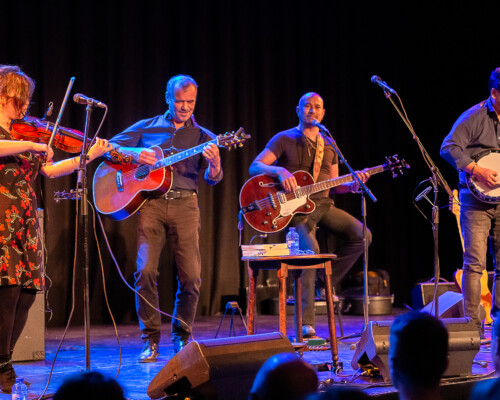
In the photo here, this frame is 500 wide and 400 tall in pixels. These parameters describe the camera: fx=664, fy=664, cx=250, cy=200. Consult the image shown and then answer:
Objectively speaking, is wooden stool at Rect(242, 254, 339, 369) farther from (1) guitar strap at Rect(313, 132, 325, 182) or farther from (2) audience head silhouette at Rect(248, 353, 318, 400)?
(2) audience head silhouette at Rect(248, 353, 318, 400)

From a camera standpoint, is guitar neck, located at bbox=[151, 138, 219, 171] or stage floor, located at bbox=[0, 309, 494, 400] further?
guitar neck, located at bbox=[151, 138, 219, 171]

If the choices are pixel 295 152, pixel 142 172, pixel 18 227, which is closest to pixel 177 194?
pixel 142 172

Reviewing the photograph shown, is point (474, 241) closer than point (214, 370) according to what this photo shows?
No

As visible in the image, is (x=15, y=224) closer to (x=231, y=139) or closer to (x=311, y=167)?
(x=231, y=139)

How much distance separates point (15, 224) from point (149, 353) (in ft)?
5.72

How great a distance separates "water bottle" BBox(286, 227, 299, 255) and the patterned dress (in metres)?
1.97

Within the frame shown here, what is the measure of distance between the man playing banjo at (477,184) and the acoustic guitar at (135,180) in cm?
192

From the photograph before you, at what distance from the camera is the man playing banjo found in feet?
18.2

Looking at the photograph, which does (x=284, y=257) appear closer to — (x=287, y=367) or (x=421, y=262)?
(x=287, y=367)

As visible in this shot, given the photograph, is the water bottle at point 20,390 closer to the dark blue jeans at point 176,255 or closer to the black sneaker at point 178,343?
the dark blue jeans at point 176,255

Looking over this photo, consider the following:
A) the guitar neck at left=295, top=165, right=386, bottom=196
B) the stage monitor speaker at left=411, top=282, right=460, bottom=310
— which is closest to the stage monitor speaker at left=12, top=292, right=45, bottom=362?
the guitar neck at left=295, top=165, right=386, bottom=196

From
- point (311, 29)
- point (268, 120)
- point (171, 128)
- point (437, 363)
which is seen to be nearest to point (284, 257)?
point (171, 128)

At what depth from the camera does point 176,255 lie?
544 centimetres

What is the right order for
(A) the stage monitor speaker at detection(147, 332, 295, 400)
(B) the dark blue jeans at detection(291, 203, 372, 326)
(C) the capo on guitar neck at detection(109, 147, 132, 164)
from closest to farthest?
(A) the stage monitor speaker at detection(147, 332, 295, 400), (C) the capo on guitar neck at detection(109, 147, 132, 164), (B) the dark blue jeans at detection(291, 203, 372, 326)
